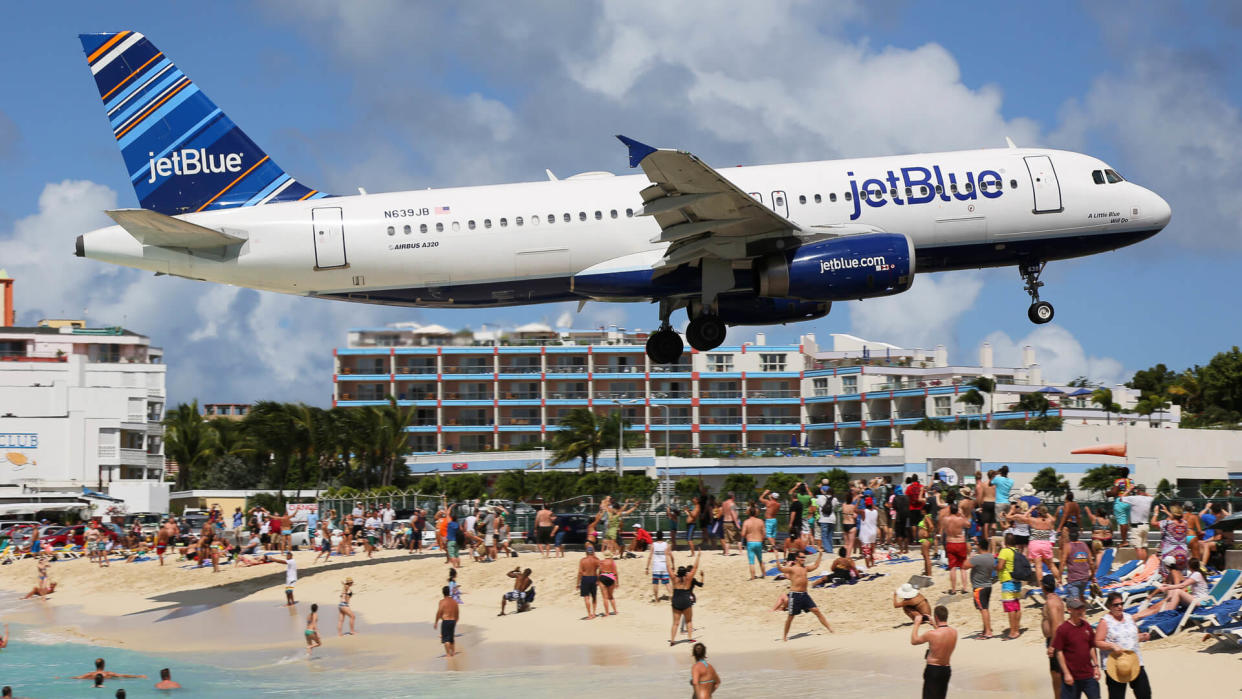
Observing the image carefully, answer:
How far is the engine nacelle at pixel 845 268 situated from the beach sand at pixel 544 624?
7289 millimetres

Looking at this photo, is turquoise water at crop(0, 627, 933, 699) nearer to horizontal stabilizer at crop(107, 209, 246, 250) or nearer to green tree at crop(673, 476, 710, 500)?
horizontal stabilizer at crop(107, 209, 246, 250)

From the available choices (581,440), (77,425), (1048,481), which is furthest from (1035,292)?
(77,425)

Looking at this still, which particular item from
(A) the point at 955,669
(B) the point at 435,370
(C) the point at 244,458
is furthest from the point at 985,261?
(C) the point at 244,458

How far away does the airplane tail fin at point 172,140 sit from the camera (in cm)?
3400

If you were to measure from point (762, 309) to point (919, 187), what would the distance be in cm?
502

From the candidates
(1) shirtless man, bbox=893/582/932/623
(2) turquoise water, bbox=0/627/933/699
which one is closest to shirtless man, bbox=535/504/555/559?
(2) turquoise water, bbox=0/627/933/699

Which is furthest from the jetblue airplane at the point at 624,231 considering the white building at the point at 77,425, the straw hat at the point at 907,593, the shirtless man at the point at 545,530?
the white building at the point at 77,425

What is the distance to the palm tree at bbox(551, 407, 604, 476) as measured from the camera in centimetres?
9925

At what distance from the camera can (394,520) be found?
2119 inches

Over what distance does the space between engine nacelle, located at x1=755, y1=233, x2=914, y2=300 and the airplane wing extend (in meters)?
0.63

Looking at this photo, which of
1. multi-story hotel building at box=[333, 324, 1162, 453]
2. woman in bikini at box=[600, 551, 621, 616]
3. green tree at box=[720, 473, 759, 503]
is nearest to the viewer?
woman in bikini at box=[600, 551, 621, 616]

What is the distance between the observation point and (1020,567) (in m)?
27.0

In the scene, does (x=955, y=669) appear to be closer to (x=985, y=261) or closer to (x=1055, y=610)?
(x=1055, y=610)

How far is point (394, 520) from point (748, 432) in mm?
72820
